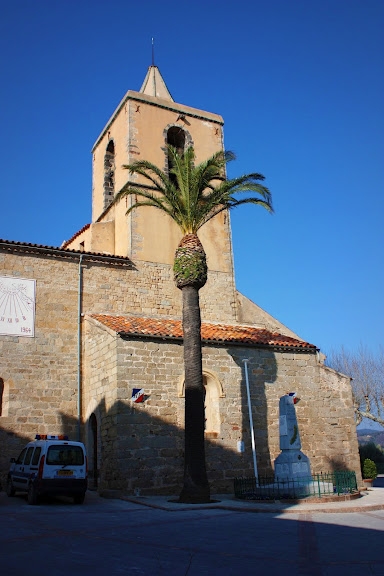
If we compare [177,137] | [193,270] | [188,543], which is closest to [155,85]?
[177,137]

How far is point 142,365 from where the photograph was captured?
52.9 feet

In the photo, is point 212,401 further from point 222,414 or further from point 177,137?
point 177,137

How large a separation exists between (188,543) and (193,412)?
610 cm

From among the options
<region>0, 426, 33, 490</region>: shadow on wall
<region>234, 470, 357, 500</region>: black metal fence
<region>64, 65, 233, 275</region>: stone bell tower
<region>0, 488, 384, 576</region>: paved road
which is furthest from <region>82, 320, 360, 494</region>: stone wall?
<region>64, 65, 233, 275</region>: stone bell tower

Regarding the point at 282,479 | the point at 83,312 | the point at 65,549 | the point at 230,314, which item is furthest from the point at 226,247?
the point at 65,549

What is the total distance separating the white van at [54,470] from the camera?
12891 mm

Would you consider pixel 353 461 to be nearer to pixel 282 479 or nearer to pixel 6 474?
pixel 282 479

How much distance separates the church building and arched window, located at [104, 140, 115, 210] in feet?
5.22

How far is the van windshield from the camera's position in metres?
13.1

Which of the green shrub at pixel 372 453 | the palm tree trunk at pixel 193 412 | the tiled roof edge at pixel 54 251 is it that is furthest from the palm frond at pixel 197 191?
the green shrub at pixel 372 453

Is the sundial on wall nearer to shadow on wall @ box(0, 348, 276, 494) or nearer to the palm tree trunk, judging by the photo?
shadow on wall @ box(0, 348, 276, 494)

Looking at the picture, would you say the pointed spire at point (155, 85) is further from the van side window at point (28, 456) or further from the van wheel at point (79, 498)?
the van wheel at point (79, 498)

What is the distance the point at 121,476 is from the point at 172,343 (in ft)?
14.2

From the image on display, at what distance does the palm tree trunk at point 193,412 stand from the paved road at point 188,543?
1.52m
